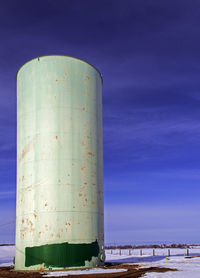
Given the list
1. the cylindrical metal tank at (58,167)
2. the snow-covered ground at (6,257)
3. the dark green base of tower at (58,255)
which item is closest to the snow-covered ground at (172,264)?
the dark green base of tower at (58,255)

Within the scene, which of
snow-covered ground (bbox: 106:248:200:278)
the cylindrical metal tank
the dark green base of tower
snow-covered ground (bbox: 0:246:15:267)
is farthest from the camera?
snow-covered ground (bbox: 0:246:15:267)

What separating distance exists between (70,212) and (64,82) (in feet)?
25.6

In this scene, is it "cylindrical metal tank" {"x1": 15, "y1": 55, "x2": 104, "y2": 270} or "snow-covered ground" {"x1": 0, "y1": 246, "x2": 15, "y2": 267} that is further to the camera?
"snow-covered ground" {"x1": 0, "y1": 246, "x2": 15, "y2": 267}

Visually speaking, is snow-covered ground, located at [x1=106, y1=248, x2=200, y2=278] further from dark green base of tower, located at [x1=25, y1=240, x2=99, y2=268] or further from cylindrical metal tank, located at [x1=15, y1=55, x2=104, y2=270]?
cylindrical metal tank, located at [x1=15, y1=55, x2=104, y2=270]

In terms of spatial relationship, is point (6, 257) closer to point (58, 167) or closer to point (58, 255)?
point (58, 255)

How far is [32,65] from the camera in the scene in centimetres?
2184

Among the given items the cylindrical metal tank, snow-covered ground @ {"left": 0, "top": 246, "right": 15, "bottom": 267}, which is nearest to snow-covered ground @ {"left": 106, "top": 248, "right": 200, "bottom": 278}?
the cylindrical metal tank

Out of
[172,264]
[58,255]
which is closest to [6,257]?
[58,255]

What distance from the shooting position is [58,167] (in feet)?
65.0

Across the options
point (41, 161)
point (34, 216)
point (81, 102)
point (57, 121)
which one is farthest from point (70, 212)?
point (81, 102)

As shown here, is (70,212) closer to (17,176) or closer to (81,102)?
(17,176)

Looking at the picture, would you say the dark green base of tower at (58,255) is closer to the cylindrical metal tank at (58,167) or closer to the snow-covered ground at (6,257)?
the cylindrical metal tank at (58,167)

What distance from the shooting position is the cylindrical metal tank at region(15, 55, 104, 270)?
62.6 ft

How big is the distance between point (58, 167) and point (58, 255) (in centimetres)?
482
